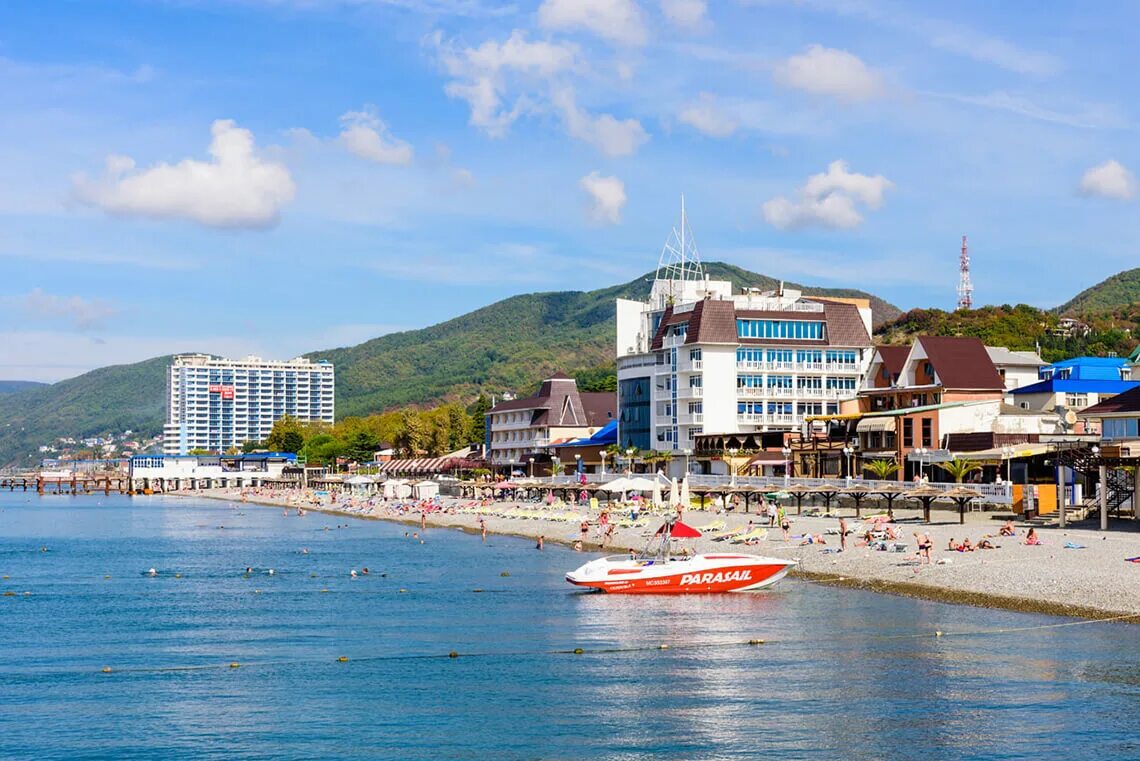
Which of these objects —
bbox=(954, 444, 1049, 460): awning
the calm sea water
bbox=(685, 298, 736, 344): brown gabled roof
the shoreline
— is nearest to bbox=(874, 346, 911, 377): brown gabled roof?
bbox=(685, 298, 736, 344): brown gabled roof

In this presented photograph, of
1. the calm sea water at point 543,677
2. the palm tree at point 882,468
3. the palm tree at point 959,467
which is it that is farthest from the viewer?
the palm tree at point 882,468

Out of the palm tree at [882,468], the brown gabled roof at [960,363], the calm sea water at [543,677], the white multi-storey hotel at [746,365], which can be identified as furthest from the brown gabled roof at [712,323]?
the calm sea water at [543,677]

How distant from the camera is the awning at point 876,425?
96875mm

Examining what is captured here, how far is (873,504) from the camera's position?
8231 centimetres

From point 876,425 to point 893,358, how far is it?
17947mm

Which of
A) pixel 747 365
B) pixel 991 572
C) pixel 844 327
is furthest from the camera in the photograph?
Answer: pixel 844 327

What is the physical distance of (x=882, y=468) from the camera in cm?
8938

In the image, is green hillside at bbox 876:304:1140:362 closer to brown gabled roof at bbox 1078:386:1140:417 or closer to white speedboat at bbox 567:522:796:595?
brown gabled roof at bbox 1078:386:1140:417

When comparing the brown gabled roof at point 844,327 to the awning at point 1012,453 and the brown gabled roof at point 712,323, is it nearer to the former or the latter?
the brown gabled roof at point 712,323

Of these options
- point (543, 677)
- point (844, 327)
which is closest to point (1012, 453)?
point (543, 677)

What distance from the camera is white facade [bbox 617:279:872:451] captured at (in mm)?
119562

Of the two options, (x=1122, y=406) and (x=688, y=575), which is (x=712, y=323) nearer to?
(x=1122, y=406)

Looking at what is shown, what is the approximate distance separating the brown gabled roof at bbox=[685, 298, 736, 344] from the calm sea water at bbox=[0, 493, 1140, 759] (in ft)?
198

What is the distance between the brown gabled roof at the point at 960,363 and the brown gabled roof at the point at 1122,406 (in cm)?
2679
